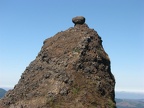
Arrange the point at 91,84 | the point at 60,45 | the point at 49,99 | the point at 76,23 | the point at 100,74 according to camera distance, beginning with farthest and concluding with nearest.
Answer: the point at 76,23, the point at 60,45, the point at 100,74, the point at 91,84, the point at 49,99

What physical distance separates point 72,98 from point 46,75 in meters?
5.47

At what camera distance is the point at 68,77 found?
31.7 metres

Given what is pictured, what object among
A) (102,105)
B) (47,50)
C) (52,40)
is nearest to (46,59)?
(47,50)

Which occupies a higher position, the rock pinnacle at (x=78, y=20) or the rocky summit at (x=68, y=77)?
the rock pinnacle at (x=78, y=20)

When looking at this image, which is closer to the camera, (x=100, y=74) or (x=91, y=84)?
(x=91, y=84)

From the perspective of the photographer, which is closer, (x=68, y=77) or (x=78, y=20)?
(x=68, y=77)

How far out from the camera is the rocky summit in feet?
98.8

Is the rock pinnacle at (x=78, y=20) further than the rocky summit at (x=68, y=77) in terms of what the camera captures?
Yes

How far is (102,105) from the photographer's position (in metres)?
30.5

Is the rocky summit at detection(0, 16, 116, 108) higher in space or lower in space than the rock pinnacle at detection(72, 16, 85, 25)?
lower

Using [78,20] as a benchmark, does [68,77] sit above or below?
below

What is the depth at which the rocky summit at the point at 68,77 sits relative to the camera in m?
30.1

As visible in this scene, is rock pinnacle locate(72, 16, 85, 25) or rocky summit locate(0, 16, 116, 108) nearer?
rocky summit locate(0, 16, 116, 108)

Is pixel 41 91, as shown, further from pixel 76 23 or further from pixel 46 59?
pixel 76 23
